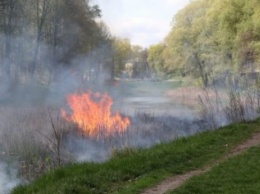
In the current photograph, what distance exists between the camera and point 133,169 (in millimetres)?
9039

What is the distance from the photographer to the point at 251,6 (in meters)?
29.3

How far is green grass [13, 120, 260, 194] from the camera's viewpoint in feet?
25.6

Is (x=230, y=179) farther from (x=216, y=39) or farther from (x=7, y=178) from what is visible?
(x=216, y=39)

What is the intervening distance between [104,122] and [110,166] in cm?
868

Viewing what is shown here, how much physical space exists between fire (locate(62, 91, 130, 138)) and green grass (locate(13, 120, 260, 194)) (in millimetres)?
4961

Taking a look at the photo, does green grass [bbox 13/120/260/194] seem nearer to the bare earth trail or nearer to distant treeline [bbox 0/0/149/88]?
the bare earth trail

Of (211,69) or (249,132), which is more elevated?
(211,69)

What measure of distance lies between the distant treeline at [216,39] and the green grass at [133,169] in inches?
761

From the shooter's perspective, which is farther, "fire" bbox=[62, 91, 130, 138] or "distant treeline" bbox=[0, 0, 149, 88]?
"distant treeline" bbox=[0, 0, 149, 88]

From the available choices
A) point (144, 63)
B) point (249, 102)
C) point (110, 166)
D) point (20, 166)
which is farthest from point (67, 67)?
point (144, 63)

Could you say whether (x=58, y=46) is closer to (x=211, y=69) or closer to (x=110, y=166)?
(x=211, y=69)

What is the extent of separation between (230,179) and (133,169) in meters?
2.39

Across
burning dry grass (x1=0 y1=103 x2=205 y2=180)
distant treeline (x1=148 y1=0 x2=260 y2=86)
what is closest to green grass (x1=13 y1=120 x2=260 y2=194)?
burning dry grass (x1=0 y1=103 x2=205 y2=180)

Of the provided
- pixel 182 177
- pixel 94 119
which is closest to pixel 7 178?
pixel 182 177
